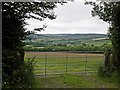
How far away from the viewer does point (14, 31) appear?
831cm

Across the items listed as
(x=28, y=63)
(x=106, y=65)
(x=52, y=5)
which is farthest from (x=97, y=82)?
(x=52, y=5)

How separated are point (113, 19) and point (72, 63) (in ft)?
15.8

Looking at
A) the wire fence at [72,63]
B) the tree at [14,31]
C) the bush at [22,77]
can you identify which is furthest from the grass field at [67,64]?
the tree at [14,31]

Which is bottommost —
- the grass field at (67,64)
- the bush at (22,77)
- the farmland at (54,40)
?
the grass field at (67,64)

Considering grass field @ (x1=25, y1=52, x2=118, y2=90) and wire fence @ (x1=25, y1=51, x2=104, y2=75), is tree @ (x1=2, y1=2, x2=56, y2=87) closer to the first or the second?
grass field @ (x1=25, y1=52, x2=118, y2=90)

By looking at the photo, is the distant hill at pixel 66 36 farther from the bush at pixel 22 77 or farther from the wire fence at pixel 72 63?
the wire fence at pixel 72 63

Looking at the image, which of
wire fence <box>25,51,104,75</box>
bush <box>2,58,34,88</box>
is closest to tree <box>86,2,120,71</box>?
wire fence <box>25,51,104,75</box>

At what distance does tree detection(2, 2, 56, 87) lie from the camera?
8.11 metres

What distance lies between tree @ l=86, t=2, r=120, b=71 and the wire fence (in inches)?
80.5

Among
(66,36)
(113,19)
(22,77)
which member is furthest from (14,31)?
(113,19)

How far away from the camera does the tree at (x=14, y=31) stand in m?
8.11

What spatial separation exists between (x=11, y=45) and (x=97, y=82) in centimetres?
473

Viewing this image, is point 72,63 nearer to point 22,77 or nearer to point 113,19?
point 113,19

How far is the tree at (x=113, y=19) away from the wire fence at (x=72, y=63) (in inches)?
80.5
